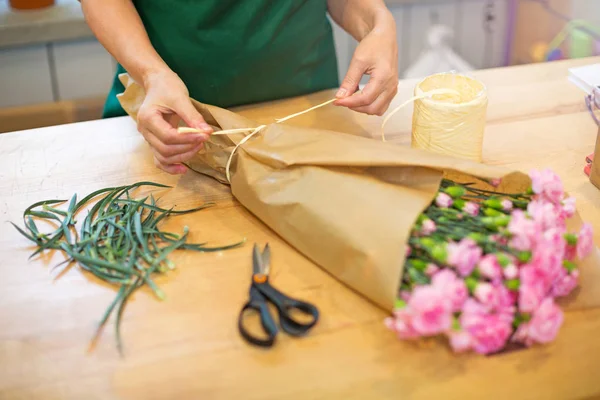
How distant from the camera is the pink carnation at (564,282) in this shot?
72 centimetres

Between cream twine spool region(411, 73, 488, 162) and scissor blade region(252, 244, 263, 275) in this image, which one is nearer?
scissor blade region(252, 244, 263, 275)

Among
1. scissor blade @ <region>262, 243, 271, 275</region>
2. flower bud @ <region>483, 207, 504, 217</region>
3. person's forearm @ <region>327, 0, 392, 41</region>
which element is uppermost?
person's forearm @ <region>327, 0, 392, 41</region>

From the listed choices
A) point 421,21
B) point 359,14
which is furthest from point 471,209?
point 421,21

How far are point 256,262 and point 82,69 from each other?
135 cm

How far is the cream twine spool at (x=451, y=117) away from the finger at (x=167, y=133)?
0.32 m

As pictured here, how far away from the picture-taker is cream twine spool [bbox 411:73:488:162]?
0.93 m

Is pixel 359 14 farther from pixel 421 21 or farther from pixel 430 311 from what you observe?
pixel 421 21

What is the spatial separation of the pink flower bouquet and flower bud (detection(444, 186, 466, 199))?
0.02 m

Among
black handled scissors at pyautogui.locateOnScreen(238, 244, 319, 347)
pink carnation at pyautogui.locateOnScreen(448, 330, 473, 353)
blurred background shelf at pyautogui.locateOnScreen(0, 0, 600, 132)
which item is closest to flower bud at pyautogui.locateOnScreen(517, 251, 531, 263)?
pink carnation at pyautogui.locateOnScreen(448, 330, 473, 353)

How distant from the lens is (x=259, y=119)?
119 centimetres

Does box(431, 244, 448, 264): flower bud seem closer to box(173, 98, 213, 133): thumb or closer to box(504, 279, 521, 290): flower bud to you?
box(504, 279, 521, 290): flower bud

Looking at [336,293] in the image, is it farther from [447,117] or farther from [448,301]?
[447,117]

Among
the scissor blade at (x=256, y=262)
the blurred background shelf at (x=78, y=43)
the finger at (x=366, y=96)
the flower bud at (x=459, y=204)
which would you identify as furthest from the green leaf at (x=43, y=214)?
the blurred background shelf at (x=78, y=43)

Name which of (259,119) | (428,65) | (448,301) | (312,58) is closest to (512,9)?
(428,65)
